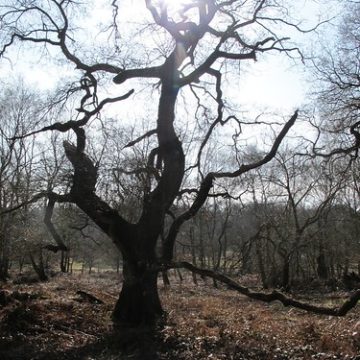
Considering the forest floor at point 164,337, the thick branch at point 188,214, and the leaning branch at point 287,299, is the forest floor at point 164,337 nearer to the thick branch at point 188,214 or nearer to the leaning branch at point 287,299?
the leaning branch at point 287,299

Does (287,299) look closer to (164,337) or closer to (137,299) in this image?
(164,337)

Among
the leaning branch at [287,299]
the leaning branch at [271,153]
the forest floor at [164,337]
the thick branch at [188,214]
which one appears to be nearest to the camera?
the forest floor at [164,337]

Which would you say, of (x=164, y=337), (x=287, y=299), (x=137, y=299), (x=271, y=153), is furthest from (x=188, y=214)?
(x=287, y=299)

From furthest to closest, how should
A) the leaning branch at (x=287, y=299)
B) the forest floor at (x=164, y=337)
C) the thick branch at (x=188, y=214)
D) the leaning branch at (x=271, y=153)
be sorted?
the thick branch at (x=188, y=214), the leaning branch at (x=271, y=153), the leaning branch at (x=287, y=299), the forest floor at (x=164, y=337)

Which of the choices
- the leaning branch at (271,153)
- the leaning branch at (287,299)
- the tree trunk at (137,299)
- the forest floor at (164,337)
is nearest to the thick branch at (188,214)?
the leaning branch at (271,153)

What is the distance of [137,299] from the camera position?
471 inches

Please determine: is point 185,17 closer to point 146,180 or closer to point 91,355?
point 146,180

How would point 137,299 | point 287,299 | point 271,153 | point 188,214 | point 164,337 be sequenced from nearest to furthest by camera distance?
point 287,299 < point 164,337 < point 137,299 < point 271,153 < point 188,214

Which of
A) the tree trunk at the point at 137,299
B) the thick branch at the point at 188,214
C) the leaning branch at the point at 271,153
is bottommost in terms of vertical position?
the tree trunk at the point at 137,299

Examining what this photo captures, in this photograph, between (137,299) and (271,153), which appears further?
(271,153)

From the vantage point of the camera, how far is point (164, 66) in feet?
42.6

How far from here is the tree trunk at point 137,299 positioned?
1181 cm

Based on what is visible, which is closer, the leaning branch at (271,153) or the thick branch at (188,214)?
the leaning branch at (271,153)

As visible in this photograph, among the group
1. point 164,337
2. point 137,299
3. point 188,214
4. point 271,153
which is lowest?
point 164,337
